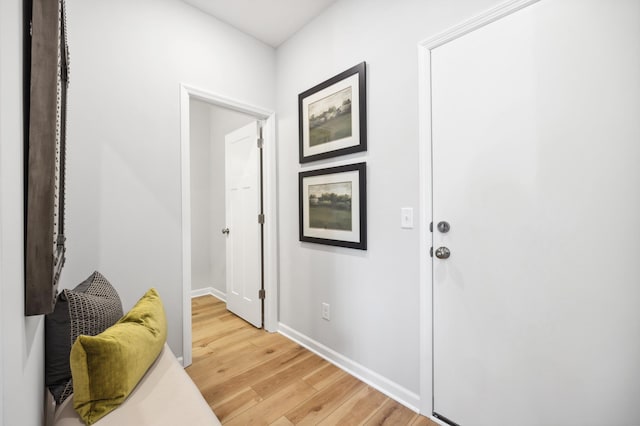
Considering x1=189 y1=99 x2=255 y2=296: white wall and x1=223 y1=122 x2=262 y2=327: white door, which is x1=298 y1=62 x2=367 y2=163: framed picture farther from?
x1=189 y1=99 x2=255 y2=296: white wall

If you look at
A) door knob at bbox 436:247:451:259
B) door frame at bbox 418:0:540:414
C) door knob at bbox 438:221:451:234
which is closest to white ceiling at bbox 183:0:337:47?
door frame at bbox 418:0:540:414

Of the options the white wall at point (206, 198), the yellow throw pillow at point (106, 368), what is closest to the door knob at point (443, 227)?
the yellow throw pillow at point (106, 368)

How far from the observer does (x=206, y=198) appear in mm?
3928

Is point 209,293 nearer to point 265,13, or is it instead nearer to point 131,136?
point 131,136

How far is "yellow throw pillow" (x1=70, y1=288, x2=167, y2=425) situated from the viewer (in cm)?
92

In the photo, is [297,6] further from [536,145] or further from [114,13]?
[536,145]

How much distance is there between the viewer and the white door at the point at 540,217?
1025 millimetres

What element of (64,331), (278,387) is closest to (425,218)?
(278,387)

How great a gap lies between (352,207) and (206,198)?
2.76 meters

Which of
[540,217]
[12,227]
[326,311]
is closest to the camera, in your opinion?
[12,227]

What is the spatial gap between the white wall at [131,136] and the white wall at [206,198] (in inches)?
66.1

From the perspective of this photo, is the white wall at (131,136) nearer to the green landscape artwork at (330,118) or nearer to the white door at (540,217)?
the green landscape artwork at (330,118)

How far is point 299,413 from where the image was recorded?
1.56 m

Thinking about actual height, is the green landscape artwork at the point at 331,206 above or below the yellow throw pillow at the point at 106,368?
above
